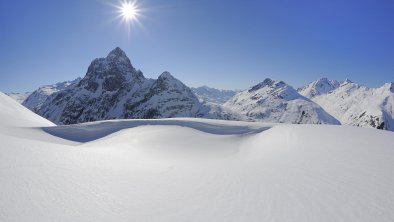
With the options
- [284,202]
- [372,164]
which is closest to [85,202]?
[284,202]

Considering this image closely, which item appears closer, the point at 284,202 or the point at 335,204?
the point at 335,204

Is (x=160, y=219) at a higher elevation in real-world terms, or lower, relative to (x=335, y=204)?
lower

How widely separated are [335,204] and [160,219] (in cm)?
317

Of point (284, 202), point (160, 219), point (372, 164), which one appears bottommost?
point (160, 219)

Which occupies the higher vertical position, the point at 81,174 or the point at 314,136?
the point at 314,136

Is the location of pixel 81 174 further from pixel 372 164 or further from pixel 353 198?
pixel 372 164

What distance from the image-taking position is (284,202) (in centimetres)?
536

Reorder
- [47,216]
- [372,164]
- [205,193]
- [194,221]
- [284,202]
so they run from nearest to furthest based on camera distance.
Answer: [47,216] < [194,221] < [284,202] < [205,193] < [372,164]

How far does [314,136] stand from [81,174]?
32.3ft

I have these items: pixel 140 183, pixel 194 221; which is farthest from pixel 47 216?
pixel 140 183

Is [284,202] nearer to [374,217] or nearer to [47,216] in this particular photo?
[374,217]

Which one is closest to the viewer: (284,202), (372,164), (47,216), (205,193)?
(47,216)

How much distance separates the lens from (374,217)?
4281 millimetres

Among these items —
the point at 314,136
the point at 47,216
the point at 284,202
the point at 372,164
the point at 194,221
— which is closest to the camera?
the point at 47,216
